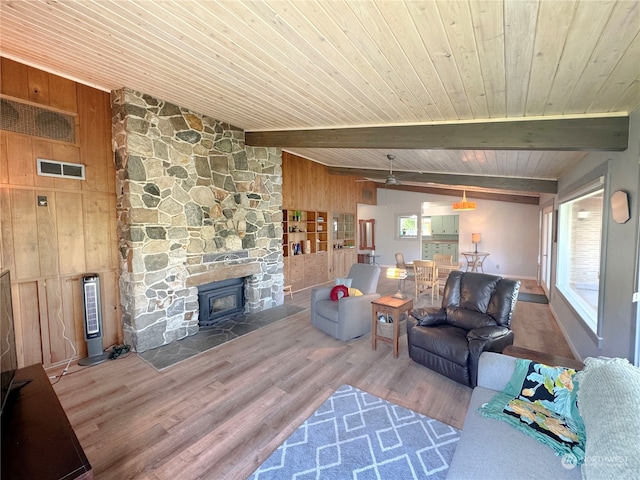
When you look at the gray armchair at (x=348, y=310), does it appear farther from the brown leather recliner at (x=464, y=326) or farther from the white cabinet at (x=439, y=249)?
the white cabinet at (x=439, y=249)

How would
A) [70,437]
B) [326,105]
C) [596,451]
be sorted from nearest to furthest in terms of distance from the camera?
1. [596,451]
2. [70,437]
3. [326,105]

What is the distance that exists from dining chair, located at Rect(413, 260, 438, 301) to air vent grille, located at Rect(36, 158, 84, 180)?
5513 mm

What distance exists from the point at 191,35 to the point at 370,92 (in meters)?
1.48

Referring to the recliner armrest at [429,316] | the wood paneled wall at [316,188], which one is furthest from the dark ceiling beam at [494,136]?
the wood paneled wall at [316,188]

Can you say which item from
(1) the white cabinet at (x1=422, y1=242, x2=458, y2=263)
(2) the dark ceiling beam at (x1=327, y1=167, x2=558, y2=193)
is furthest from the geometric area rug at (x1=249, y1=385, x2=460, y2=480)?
(1) the white cabinet at (x1=422, y1=242, x2=458, y2=263)

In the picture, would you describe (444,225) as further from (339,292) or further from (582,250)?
(339,292)

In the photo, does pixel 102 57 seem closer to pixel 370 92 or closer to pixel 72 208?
pixel 72 208

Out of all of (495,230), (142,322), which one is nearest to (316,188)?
(142,322)

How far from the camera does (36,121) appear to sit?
9.51ft

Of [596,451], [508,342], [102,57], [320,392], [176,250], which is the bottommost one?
[320,392]

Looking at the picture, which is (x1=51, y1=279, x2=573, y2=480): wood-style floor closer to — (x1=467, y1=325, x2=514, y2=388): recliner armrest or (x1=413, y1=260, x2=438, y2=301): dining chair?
(x1=467, y1=325, x2=514, y2=388): recliner armrest

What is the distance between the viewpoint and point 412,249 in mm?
9977

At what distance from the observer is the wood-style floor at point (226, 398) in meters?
1.97

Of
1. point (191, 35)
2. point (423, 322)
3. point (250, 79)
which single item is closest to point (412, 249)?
point (423, 322)
